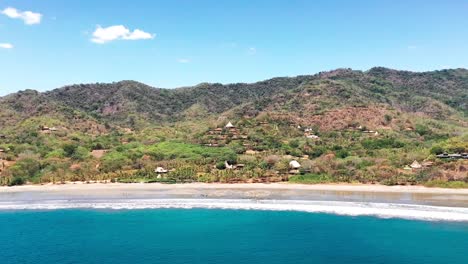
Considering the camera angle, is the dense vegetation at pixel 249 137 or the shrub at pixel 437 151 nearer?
the dense vegetation at pixel 249 137

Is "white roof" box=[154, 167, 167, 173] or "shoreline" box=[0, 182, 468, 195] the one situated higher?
"white roof" box=[154, 167, 167, 173]

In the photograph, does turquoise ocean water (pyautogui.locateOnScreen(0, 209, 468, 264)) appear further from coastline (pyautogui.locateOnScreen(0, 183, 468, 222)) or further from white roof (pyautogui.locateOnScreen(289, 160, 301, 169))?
white roof (pyautogui.locateOnScreen(289, 160, 301, 169))

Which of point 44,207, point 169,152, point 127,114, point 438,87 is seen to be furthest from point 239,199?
point 438,87

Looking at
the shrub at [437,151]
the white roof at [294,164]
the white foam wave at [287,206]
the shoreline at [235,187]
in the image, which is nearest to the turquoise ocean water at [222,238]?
the white foam wave at [287,206]

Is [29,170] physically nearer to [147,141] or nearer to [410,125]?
[147,141]

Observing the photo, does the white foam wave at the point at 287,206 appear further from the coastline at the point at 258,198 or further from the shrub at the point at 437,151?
the shrub at the point at 437,151

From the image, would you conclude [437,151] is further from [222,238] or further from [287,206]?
[222,238]

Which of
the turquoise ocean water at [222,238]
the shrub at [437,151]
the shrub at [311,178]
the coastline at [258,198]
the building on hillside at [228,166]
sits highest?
the shrub at [437,151]

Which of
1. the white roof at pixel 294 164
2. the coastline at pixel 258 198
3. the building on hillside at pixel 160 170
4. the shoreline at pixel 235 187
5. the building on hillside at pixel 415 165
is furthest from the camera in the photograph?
the white roof at pixel 294 164

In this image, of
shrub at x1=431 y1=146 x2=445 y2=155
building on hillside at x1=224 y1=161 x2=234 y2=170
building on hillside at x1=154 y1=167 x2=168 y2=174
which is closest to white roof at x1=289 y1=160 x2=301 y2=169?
building on hillside at x1=224 y1=161 x2=234 y2=170
